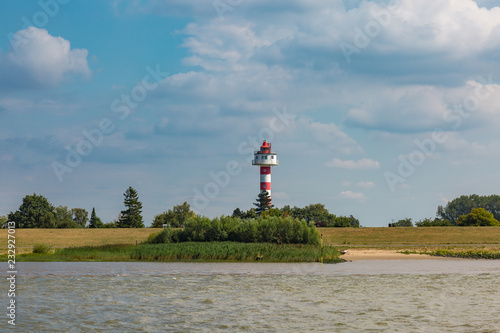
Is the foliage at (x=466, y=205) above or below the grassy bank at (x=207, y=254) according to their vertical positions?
above

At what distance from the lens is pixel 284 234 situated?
67.2m

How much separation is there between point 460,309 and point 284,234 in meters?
38.5

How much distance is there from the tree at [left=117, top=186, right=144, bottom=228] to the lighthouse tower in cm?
2645

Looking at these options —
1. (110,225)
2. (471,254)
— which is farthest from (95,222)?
(471,254)

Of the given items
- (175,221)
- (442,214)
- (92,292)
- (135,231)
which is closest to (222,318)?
(92,292)

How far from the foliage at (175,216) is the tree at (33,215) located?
2137 cm

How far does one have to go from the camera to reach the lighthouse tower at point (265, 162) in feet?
412

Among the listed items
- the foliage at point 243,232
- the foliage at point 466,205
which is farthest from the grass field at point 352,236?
the foliage at point 466,205

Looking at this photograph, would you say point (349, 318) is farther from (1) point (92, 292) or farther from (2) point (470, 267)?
(2) point (470, 267)

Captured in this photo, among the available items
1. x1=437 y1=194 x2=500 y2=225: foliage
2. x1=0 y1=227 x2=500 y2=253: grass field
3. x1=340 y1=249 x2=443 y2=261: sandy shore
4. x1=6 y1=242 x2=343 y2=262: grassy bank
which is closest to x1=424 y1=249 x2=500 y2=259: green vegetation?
x1=340 y1=249 x2=443 y2=261: sandy shore

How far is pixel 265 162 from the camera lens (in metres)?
125

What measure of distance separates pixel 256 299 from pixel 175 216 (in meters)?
100

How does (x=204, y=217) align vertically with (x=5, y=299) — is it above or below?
above

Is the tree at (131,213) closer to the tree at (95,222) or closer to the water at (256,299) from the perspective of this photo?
the tree at (95,222)
